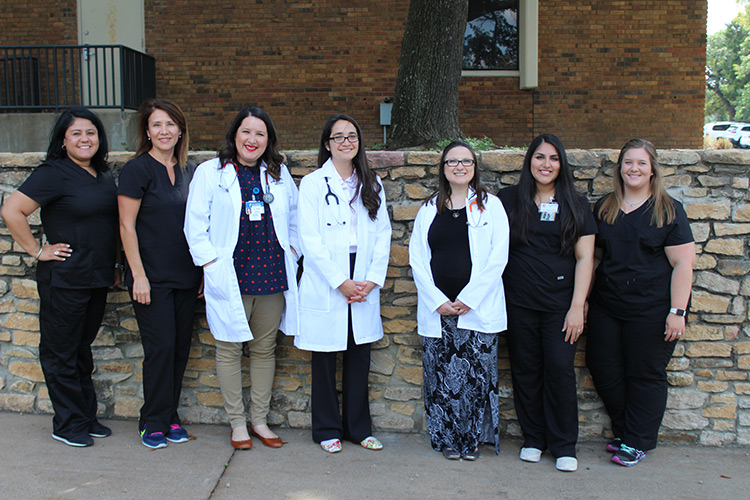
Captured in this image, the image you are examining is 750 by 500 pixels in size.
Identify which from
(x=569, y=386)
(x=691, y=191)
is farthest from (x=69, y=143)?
(x=691, y=191)

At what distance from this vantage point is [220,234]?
355cm

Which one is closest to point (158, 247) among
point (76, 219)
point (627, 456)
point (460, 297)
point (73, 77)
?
point (76, 219)

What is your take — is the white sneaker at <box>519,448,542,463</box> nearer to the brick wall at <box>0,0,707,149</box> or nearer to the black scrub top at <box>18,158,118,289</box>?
the black scrub top at <box>18,158,118,289</box>

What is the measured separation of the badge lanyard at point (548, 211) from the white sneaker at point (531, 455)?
1.42m

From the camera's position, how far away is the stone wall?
3949 mm

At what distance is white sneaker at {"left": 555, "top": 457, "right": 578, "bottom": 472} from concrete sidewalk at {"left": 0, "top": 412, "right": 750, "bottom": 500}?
0.03 m

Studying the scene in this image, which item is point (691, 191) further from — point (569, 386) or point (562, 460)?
point (562, 460)

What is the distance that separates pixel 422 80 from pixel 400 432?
3.34 metres

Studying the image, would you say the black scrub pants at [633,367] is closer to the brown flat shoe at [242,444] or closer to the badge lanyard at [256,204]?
the badge lanyard at [256,204]

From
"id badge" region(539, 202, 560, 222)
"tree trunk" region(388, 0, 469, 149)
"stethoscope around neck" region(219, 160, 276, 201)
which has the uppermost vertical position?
"tree trunk" region(388, 0, 469, 149)

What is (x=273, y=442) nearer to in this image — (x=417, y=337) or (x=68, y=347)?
(x=417, y=337)

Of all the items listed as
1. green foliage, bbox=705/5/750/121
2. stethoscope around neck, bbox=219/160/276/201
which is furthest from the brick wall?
green foliage, bbox=705/5/750/121

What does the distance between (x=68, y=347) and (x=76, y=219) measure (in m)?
0.79

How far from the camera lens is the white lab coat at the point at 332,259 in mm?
3594
